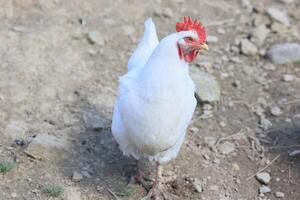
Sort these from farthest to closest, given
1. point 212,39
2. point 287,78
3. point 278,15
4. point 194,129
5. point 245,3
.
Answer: point 245,3, point 278,15, point 212,39, point 287,78, point 194,129

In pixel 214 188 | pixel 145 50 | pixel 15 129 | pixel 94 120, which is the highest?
pixel 145 50

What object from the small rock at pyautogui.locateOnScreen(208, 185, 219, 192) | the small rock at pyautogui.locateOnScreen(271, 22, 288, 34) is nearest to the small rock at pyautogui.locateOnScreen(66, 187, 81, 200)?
the small rock at pyautogui.locateOnScreen(208, 185, 219, 192)

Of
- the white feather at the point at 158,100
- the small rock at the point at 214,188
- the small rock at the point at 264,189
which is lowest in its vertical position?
the small rock at the point at 264,189

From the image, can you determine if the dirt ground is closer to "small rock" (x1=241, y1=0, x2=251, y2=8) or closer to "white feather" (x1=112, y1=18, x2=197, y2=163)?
"small rock" (x1=241, y1=0, x2=251, y2=8)

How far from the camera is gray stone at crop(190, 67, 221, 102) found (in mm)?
5180

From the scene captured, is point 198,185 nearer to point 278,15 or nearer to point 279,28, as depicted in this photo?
point 279,28

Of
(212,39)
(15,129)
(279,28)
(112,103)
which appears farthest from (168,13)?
(15,129)

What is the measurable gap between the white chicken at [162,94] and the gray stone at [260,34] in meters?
2.23

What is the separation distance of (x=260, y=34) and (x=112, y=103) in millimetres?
1829

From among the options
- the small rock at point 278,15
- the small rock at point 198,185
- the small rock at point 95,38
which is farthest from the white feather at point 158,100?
the small rock at point 278,15

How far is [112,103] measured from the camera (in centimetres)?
503

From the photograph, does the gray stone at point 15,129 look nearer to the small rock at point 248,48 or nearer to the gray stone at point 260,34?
the small rock at point 248,48

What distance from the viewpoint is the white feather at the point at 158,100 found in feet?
12.2

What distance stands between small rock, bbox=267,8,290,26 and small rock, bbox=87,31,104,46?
5.98ft
